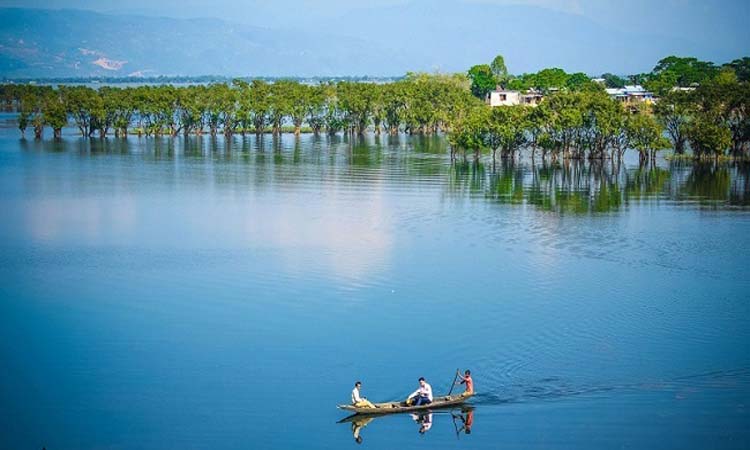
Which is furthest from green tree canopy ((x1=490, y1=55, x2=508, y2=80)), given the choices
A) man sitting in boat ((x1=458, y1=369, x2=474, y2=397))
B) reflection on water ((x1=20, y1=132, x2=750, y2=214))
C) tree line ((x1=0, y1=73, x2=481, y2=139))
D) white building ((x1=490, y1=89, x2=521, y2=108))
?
man sitting in boat ((x1=458, y1=369, x2=474, y2=397))

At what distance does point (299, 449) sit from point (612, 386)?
29.0 ft

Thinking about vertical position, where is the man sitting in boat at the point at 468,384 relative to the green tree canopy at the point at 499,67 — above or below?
below

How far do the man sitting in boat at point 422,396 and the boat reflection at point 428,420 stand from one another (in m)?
0.28

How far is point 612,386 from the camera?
26.6m

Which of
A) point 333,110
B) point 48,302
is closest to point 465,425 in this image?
point 48,302

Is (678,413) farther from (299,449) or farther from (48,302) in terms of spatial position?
(48,302)

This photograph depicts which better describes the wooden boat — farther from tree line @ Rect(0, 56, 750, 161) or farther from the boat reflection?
tree line @ Rect(0, 56, 750, 161)

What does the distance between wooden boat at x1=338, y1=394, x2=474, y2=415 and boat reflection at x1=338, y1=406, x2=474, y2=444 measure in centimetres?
14

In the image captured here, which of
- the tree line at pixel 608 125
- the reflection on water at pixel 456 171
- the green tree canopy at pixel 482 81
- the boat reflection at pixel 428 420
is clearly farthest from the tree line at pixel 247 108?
the boat reflection at pixel 428 420

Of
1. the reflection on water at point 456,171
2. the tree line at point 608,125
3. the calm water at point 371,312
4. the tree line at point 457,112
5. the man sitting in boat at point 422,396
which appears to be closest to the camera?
the calm water at point 371,312

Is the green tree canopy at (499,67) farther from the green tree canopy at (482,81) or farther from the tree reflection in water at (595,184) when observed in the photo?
the tree reflection in water at (595,184)

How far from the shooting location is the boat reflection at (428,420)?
958 inches

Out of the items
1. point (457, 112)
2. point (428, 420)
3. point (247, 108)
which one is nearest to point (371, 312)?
point (428, 420)

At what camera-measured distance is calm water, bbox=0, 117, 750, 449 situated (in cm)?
2461
